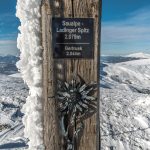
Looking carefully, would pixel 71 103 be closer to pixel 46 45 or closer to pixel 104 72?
pixel 46 45

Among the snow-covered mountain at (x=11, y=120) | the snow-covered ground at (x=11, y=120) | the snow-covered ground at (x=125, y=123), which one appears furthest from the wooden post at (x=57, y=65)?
the snow-covered ground at (x=125, y=123)

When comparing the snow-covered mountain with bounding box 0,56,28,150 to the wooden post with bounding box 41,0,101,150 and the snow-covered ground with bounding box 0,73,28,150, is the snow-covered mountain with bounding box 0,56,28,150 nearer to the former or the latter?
the snow-covered ground with bounding box 0,73,28,150

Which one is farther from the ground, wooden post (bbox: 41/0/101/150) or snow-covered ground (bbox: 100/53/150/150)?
wooden post (bbox: 41/0/101/150)

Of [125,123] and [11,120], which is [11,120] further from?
[125,123]

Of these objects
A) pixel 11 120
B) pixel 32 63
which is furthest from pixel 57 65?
pixel 11 120

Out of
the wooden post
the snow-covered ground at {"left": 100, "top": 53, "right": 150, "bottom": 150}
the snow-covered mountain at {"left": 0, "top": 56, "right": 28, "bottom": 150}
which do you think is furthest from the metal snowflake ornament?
the snow-covered ground at {"left": 100, "top": 53, "right": 150, "bottom": 150}
